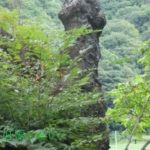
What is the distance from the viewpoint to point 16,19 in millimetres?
1827

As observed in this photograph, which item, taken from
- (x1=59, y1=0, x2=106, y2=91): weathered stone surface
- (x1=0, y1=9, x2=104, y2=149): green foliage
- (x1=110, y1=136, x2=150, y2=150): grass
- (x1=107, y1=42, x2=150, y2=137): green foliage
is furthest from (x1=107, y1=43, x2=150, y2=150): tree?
(x1=0, y1=9, x2=104, y2=149): green foliage

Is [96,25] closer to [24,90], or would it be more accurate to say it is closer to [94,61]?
[94,61]

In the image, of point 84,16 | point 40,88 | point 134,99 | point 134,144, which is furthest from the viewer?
point 134,144

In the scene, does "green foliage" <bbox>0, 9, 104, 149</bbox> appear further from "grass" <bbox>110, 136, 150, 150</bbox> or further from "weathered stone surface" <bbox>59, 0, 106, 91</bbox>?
"weathered stone surface" <bbox>59, 0, 106, 91</bbox>

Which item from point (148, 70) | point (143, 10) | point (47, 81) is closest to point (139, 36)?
point (143, 10)

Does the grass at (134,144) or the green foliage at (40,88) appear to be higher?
the green foliage at (40,88)

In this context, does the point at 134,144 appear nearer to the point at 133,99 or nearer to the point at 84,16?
the point at 133,99

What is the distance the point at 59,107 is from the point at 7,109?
0.23 m

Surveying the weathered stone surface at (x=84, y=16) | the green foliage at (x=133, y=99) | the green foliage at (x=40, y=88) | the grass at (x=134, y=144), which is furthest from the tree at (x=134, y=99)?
the green foliage at (x=40, y=88)

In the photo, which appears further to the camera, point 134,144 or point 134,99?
point 134,144

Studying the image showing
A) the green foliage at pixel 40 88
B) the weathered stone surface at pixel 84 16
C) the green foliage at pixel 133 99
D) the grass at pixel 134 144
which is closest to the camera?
the green foliage at pixel 40 88

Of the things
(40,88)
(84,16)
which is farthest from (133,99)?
(40,88)

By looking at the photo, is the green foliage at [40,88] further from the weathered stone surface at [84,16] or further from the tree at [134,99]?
the weathered stone surface at [84,16]

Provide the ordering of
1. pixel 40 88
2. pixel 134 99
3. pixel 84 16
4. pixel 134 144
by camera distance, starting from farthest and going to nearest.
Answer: pixel 134 144 → pixel 84 16 → pixel 134 99 → pixel 40 88
